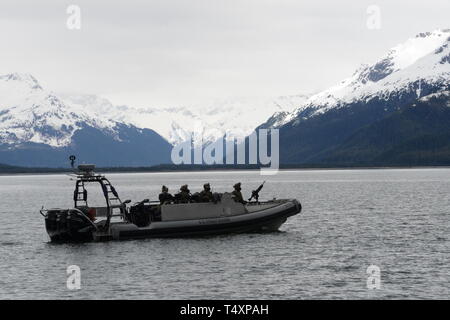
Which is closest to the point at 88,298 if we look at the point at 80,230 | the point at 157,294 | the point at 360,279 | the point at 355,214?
the point at 157,294

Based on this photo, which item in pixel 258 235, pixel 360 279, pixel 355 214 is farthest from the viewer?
pixel 355 214

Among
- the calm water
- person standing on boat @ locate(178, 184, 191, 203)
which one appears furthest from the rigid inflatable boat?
the calm water

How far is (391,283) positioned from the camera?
4409 centimetres

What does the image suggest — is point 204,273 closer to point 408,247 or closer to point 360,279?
point 360,279

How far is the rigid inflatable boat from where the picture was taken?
59156 mm

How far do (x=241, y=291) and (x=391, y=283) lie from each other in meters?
7.62

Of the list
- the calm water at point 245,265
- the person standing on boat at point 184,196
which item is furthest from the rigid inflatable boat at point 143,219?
the calm water at point 245,265

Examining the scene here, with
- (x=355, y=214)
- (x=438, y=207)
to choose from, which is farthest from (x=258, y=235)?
(x=438, y=207)

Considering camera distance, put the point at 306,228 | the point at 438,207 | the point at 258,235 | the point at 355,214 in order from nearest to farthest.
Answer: the point at 258,235, the point at 306,228, the point at 355,214, the point at 438,207

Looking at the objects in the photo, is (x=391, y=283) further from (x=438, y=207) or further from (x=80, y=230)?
(x=438, y=207)

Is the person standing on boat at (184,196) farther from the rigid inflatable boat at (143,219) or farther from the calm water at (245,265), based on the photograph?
the calm water at (245,265)

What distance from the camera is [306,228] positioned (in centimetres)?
7344

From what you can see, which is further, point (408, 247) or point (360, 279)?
point (408, 247)

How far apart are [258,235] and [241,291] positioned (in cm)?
2130
